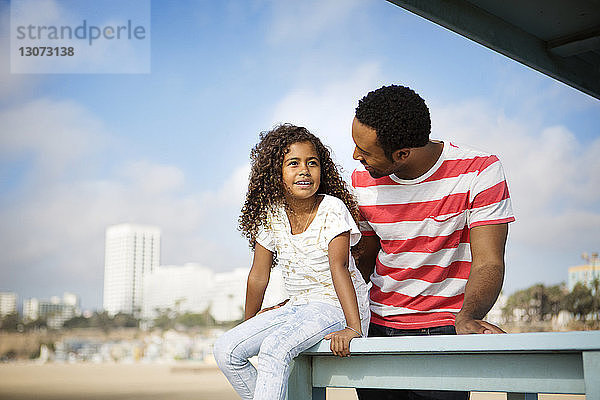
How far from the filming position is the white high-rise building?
26203mm

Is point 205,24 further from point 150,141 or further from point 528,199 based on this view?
point 528,199

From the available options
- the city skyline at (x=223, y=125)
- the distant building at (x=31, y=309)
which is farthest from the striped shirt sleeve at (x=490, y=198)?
the distant building at (x=31, y=309)

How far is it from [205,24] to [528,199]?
548 inches

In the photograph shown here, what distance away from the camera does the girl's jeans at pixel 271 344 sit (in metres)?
1.37

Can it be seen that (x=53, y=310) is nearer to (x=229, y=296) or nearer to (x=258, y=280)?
(x=229, y=296)

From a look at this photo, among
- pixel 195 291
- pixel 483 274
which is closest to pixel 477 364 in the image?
pixel 483 274

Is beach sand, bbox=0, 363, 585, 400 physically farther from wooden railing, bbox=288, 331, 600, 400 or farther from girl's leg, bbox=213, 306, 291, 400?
wooden railing, bbox=288, 331, 600, 400

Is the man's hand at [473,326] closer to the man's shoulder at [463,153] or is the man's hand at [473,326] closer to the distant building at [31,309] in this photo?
the man's shoulder at [463,153]

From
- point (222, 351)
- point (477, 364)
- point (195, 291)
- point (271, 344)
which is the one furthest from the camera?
point (195, 291)

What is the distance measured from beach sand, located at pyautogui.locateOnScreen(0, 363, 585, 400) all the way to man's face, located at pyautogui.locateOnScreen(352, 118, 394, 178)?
1410 cm

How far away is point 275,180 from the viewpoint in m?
1.96

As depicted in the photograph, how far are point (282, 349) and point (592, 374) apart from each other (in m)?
0.60

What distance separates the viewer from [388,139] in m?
1.71

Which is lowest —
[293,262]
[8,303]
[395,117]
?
[8,303]
